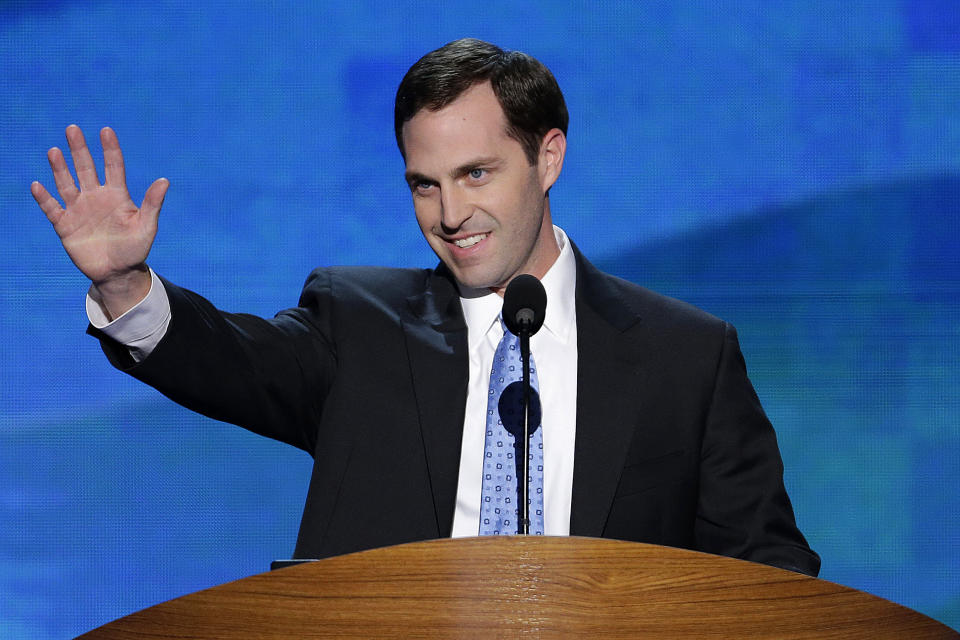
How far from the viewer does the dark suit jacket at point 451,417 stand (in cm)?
180

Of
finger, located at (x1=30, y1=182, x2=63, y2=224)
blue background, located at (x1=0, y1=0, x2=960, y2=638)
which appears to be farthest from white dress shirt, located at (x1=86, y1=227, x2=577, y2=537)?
blue background, located at (x1=0, y1=0, x2=960, y2=638)

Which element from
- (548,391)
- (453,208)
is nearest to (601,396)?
(548,391)

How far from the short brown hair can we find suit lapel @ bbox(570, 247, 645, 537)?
0.27 meters

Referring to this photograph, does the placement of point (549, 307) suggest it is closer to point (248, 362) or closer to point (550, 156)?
point (550, 156)

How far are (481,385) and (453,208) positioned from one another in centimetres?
29

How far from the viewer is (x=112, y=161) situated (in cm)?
151

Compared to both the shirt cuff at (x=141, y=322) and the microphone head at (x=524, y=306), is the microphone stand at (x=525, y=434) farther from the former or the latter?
the shirt cuff at (x=141, y=322)

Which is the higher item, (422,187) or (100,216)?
(422,187)

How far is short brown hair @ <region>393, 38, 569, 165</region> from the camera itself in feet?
6.13

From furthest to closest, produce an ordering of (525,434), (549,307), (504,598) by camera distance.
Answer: (549,307), (525,434), (504,598)

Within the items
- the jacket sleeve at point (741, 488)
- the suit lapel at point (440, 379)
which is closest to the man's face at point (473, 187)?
the suit lapel at point (440, 379)

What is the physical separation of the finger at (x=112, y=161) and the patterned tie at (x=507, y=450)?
2.08 ft

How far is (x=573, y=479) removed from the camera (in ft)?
5.82

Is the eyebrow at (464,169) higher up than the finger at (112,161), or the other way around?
the eyebrow at (464,169)
